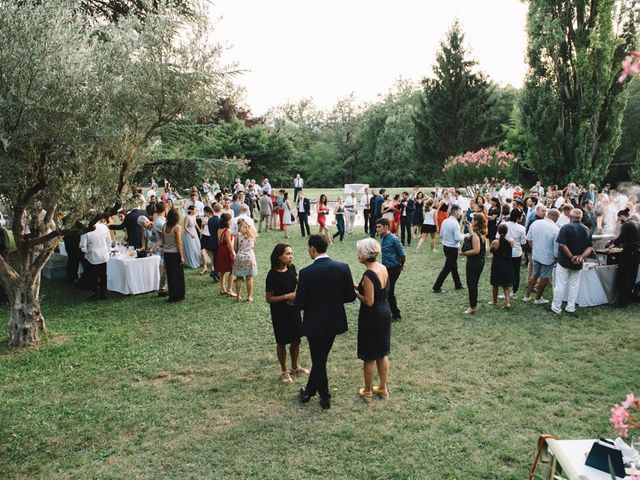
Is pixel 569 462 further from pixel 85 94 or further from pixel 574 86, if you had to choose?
pixel 574 86

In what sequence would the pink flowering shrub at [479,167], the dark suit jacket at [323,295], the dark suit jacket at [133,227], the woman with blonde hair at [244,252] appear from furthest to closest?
the pink flowering shrub at [479,167], the dark suit jacket at [133,227], the woman with blonde hair at [244,252], the dark suit jacket at [323,295]

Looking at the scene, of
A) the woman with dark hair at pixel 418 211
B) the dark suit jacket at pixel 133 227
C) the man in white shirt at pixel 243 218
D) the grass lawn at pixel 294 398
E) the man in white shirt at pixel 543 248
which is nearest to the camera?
the grass lawn at pixel 294 398

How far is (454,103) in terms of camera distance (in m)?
43.0

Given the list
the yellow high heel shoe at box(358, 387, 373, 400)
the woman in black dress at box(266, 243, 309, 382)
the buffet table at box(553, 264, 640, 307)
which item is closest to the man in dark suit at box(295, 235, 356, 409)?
the woman in black dress at box(266, 243, 309, 382)

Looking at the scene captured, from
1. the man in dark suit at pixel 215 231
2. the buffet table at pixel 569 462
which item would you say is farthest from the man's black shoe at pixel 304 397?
the man in dark suit at pixel 215 231

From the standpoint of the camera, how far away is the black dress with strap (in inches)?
213

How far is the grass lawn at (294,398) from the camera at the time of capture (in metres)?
4.54

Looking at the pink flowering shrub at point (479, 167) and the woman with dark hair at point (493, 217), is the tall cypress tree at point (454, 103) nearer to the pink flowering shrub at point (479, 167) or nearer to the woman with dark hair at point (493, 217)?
the pink flowering shrub at point (479, 167)

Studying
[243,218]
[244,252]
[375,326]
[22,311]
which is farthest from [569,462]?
[22,311]

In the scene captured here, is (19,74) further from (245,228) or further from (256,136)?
(256,136)

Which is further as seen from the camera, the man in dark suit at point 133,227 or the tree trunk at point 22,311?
the man in dark suit at point 133,227

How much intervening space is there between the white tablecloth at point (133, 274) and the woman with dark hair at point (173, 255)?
114cm

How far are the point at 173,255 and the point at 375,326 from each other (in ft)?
19.2

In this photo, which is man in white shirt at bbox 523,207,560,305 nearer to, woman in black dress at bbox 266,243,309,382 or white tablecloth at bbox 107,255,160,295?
woman in black dress at bbox 266,243,309,382
